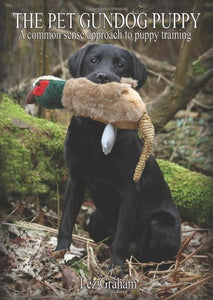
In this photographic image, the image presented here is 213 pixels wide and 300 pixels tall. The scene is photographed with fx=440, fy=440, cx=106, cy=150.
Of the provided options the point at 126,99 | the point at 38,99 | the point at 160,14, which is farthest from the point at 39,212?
the point at 160,14

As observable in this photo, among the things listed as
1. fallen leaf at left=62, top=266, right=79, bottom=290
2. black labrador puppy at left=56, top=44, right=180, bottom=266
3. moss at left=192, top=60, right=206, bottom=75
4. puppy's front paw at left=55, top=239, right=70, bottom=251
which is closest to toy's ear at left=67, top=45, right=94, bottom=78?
black labrador puppy at left=56, top=44, right=180, bottom=266

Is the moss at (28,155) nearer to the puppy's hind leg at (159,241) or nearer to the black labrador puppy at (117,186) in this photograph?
the black labrador puppy at (117,186)

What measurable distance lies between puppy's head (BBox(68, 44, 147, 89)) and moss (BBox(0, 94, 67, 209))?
90cm

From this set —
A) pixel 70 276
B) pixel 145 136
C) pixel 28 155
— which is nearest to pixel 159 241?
pixel 70 276

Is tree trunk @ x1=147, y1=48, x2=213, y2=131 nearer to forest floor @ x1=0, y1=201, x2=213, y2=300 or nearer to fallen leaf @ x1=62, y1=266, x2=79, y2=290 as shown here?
forest floor @ x1=0, y1=201, x2=213, y2=300

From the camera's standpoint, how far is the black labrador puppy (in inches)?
109

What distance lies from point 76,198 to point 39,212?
693mm

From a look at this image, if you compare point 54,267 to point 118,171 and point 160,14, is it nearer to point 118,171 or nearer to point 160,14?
point 118,171

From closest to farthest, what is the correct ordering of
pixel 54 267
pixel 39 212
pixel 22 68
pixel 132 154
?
pixel 54 267 < pixel 132 154 < pixel 39 212 < pixel 22 68

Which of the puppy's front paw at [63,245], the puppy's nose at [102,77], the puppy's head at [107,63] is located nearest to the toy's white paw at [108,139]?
the puppy's nose at [102,77]

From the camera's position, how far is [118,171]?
276 cm

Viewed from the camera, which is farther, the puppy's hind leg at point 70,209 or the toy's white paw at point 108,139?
the puppy's hind leg at point 70,209

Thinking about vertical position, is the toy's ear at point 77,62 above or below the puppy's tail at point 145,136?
above

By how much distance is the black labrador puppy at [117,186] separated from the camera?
276 cm
